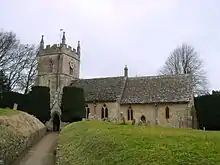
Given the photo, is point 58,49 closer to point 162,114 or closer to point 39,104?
point 39,104

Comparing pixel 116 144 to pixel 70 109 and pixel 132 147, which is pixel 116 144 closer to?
pixel 132 147

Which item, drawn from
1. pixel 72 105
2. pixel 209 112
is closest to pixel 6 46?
pixel 72 105

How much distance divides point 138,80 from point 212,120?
13110mm

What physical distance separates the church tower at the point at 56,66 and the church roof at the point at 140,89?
3.48 metres

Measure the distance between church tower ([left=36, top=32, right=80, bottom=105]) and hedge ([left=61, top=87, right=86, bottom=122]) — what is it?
16.8ft

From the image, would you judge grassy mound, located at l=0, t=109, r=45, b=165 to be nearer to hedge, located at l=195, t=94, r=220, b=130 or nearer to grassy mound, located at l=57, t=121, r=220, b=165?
grassy mound, located at l=57, t=121, r=220, b=165

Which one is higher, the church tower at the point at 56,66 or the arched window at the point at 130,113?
the church tower at the point at 56,66

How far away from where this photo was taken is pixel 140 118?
131 ft

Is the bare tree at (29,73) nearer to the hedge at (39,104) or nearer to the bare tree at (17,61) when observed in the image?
the bare tree at (17,61)

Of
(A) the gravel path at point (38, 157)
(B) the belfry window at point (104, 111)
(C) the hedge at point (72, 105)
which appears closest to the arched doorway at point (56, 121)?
(C) the hedge at point (72, 105)

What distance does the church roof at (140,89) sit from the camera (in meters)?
38.9

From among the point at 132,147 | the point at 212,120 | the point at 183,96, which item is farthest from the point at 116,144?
the point at 183,96

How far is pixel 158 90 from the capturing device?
40531mm

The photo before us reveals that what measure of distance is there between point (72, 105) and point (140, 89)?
31.3 ft
